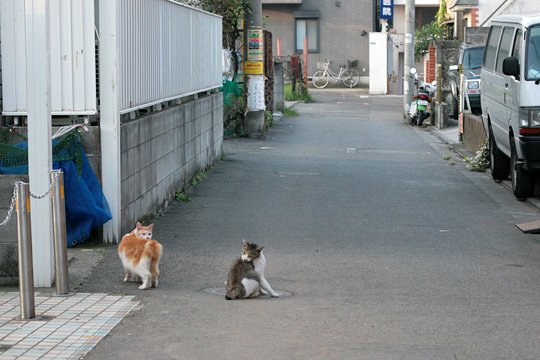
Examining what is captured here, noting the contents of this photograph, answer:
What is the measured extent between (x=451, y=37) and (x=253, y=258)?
119ft

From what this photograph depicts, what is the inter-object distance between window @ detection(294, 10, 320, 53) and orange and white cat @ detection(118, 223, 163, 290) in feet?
139

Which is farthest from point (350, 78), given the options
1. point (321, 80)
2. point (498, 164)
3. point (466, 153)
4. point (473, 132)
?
point (498, 164)

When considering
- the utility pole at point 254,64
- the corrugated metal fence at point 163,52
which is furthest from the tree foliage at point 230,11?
the corrugated metal fence at point 163,52

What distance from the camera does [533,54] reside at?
45.3 ft

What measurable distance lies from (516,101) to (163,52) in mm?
4805

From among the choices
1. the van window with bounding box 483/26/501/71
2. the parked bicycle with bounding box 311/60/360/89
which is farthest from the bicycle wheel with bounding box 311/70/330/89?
the van window with bounding box 483/26/501/71

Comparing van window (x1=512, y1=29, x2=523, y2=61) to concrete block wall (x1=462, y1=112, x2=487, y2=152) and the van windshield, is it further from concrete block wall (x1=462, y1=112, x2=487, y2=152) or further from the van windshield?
concrete block wall (x1=462, y1=112, x2=487, y2=152)

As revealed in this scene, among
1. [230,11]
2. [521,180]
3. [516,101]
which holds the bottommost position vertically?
[521,180]

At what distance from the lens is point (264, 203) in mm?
13641

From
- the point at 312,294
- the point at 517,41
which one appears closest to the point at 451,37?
the point at 517,41

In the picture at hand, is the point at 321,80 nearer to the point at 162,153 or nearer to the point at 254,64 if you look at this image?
the point at 254,64

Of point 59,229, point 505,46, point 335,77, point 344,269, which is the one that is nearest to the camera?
point 59,229

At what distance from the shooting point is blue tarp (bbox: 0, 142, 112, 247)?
31.7 ft

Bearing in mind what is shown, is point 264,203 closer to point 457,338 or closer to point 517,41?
point 517,41
